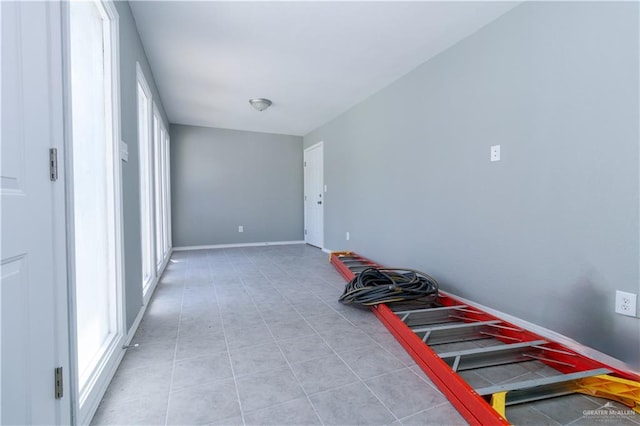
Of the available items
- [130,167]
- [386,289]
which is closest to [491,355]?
[386,289]

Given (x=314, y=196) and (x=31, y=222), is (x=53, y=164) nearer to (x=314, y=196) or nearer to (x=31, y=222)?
(x=31, y=222)

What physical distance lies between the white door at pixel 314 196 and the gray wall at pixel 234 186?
19 cm

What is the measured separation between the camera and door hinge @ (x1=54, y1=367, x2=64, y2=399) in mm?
986

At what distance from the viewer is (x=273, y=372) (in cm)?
163

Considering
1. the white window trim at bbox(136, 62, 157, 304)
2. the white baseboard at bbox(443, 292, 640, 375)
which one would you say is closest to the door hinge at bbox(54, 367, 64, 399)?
the white window trim at bbox(136, 62, 157, 304)

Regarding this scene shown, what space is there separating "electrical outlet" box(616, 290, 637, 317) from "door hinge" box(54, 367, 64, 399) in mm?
2663

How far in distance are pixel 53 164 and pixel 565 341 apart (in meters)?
2.83

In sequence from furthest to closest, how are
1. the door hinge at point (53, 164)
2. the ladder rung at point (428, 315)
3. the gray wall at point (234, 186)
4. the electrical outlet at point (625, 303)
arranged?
1. the gray wall at point (234, 186)
2. the ladder rung at point (428, 315)
3. the electrical outlet at point (625, 303)
4. the door hinge at point (53, 164)

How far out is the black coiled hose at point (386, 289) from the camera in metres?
2.47

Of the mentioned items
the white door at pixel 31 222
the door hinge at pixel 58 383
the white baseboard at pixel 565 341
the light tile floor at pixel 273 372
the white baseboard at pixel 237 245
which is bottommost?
the light tile floor at pixel 273 372

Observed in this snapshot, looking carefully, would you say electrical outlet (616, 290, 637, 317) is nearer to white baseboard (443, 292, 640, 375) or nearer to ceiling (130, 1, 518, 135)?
white baseboard (443, 292, 640, 375)

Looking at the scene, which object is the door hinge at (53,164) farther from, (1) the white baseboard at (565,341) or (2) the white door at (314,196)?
(2) the white door at (314,196)

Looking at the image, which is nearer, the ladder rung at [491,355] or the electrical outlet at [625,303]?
the electrical outlet at [625,303]

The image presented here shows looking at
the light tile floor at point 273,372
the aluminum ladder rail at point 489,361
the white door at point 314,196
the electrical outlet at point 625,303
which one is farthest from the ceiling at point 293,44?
the light tile floor at point 273,372
